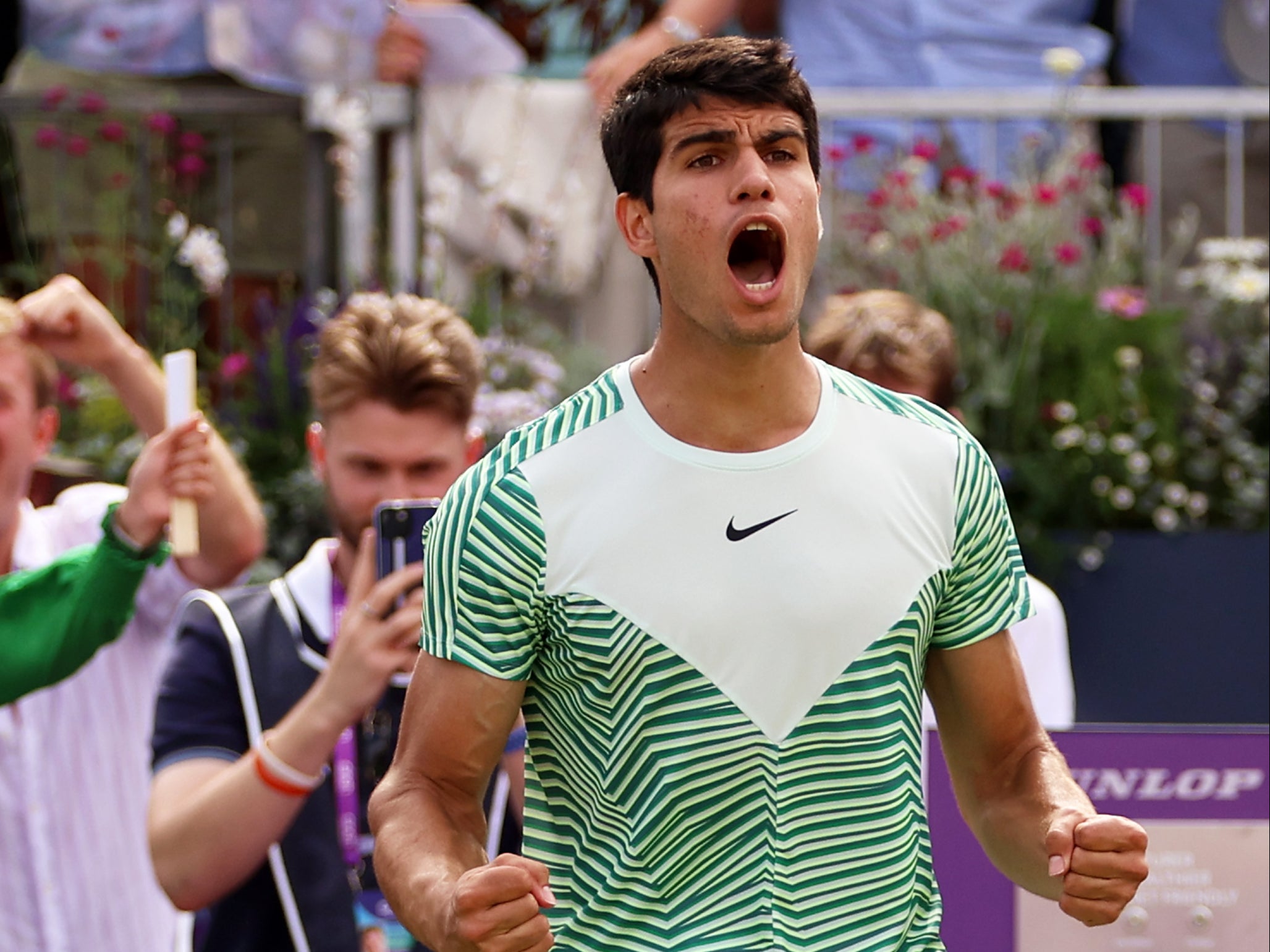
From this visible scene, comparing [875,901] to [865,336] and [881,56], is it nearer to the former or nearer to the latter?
[865,336]

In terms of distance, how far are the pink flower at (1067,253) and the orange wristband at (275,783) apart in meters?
3.27

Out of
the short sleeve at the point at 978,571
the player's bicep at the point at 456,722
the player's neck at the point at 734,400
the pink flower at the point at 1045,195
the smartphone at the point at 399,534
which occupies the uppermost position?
the player's neck at the point at 734,400

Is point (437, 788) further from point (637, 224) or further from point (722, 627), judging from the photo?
point (637, 224)

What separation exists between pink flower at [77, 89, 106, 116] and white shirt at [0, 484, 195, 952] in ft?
8.93

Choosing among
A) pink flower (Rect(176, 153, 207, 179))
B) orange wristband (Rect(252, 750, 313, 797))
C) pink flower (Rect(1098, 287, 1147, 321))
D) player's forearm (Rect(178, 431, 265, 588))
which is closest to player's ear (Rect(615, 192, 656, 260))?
orange wristband (Rect(252, 750, 313, 797))

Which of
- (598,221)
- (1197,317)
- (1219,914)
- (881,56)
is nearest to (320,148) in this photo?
(598,221)

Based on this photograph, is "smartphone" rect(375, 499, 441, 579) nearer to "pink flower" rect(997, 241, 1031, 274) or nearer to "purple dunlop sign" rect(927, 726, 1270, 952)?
"purple dunlop sign" rect(927, 726, 1270, 952)

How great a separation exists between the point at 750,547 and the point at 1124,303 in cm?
363

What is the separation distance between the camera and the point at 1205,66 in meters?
6.41

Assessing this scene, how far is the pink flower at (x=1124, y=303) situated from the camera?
17.9 feet

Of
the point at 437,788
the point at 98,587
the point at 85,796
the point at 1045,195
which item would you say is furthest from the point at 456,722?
the point at 1045,195

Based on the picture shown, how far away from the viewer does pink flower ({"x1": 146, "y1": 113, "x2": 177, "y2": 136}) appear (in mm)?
6113

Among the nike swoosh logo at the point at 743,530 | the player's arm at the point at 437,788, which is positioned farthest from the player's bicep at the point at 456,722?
the nike swoosh logo at the point at 743,530

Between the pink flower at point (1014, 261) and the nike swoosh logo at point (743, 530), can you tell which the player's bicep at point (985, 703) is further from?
the pink flower at point (1014, 261)
